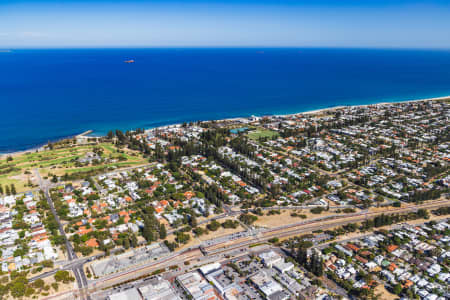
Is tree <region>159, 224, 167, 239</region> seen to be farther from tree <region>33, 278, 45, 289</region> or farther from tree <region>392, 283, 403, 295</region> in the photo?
tree <region>392, 283, 403, 295</region>

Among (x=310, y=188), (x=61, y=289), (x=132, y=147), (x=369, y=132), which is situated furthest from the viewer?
(x=369, y=132)

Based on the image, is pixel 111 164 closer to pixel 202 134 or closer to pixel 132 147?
pixel 132 147

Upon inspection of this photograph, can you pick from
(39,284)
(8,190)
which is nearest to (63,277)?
(39,284)

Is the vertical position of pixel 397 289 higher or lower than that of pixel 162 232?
lower

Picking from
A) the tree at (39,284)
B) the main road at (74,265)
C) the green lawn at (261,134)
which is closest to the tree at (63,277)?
the main road at (74,265)

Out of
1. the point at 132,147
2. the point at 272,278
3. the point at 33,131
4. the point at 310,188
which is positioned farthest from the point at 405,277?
the point at 33,131

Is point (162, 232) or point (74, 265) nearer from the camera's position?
point (74, 265)

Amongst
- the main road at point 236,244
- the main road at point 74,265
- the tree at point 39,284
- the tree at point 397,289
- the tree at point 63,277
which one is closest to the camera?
the tree at point 397,289

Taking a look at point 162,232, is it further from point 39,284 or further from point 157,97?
point 157,97

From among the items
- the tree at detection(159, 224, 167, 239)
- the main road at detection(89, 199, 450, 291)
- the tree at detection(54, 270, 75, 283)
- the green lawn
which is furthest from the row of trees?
the green lawn

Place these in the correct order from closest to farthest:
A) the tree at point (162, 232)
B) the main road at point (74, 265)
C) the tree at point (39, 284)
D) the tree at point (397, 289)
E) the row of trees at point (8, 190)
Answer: the tree at point (397, 289), the tree at point (39, 284), the main road at point (74, 265), the tree at point (162, 232), the row of trees at point (8, 190)

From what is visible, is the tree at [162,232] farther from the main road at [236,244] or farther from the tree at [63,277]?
the tree at [63,277]
